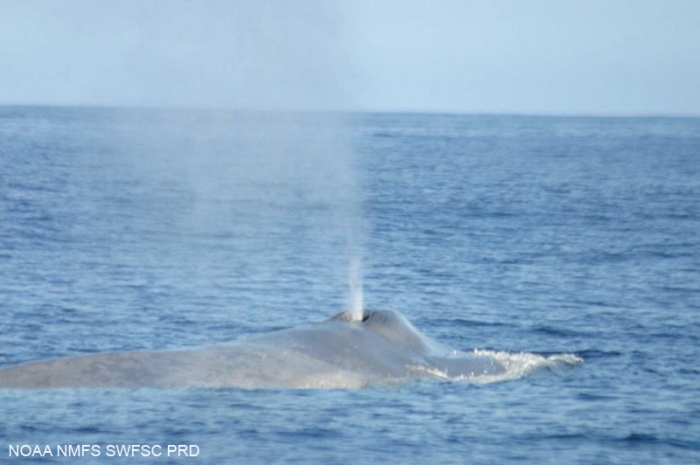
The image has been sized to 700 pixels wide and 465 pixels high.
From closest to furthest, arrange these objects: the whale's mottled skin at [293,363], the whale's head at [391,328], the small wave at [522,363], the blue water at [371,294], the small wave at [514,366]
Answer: the blue water at [371,294], the whale's mottled skin at [293,363], the small wave at [514,366], the small wave at [522,363], the whale's head at [391,328]

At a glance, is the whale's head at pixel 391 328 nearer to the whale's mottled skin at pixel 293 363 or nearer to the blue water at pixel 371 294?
the whale's mottled skin at pixel 293 363

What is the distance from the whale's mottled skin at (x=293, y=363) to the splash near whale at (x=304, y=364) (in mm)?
15

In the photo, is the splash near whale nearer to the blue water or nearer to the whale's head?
the whale's head

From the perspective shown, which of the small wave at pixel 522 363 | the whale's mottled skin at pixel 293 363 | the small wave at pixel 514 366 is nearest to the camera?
the whale's mottled skin at pixel 293 363

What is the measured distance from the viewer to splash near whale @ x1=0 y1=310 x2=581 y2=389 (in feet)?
64.1

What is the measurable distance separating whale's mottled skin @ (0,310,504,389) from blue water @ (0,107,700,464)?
1.62 ft

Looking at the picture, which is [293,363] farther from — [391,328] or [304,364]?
[391,328]

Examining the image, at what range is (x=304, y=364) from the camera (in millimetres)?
20891

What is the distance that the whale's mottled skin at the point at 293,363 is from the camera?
19500mm

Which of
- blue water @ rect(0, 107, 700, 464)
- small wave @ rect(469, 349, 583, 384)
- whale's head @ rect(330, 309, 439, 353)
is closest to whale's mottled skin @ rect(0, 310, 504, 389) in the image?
whale's head @ rect(330, 309, 439, 353)

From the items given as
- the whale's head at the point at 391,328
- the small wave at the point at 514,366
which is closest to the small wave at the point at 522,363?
the small wave at the point at 514,366

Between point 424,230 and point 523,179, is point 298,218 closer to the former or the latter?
point 424,230

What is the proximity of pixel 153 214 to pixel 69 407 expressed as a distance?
35871 mm

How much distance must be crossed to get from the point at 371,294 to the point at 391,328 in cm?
1052
